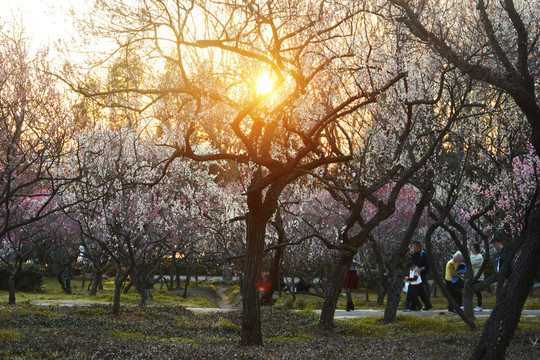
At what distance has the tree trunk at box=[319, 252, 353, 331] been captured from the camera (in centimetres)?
1503

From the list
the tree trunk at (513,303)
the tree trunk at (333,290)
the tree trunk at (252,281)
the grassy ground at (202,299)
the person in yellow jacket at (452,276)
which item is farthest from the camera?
the grassy ground at (202,299)

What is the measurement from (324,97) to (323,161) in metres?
3.69

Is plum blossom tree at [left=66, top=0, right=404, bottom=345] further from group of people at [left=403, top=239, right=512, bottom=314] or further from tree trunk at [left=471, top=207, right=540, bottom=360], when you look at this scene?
group of people at [left=403, top=239, right=512, bottom=314]

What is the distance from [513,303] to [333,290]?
6911mm

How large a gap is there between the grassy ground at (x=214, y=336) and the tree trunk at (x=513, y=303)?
215cm

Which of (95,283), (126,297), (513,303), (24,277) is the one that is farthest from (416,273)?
(24,277)

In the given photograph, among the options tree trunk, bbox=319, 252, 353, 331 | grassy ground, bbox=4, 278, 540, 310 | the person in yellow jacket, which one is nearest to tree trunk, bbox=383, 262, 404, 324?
tree trunk, bbox=319, 252, 353, 331

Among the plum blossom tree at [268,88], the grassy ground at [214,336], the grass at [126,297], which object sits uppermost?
the plum blossom tree at [268,88]

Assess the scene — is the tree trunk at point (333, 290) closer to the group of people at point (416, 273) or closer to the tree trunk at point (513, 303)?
the group of people at point (416, 273)

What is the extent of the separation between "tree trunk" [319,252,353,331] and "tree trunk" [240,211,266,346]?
131 inches

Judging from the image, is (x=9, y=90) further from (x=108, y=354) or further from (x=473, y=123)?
(x=473, y=123)

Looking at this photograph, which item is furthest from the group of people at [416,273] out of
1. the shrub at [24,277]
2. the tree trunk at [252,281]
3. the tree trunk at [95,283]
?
the shrub at [24,277]

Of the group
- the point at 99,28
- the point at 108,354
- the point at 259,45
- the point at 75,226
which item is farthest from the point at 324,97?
the point at 75,226

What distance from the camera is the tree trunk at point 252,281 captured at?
1205cm
